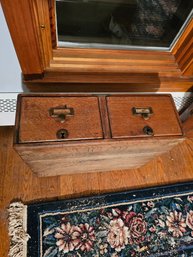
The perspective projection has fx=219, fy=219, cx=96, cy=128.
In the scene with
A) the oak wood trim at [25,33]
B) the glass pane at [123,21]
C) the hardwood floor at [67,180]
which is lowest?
the hardwood floor at [67,180]

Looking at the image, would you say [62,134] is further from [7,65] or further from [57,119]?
[7,65]

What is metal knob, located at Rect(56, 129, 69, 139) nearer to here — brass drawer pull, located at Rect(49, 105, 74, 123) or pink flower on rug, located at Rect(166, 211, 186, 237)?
brass drawer pull, located at Rect(49, 105, 74, 123)

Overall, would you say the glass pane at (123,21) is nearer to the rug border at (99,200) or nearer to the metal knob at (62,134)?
the metal knob at (62,134)

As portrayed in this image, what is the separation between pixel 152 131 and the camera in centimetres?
83

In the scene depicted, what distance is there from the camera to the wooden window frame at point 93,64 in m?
0.77

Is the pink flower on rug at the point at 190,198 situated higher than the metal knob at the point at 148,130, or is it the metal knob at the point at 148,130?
the metal knob at the point at 148,130

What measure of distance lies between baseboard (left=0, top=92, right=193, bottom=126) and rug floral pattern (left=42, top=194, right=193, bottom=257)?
0.52 m

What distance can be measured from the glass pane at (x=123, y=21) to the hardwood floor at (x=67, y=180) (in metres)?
0.66

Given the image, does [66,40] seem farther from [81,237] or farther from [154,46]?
[81,237]

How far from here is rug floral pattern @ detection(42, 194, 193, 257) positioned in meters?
1.00

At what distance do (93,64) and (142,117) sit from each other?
0.32 meters

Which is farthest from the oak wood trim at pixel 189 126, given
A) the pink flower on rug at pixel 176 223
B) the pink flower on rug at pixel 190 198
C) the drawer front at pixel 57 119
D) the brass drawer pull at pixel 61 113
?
the brass drawer pull at pixel 61 113

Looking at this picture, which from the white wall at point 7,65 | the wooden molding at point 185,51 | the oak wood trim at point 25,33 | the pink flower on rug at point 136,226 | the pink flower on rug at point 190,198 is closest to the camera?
the oak wood trim at point 25,33

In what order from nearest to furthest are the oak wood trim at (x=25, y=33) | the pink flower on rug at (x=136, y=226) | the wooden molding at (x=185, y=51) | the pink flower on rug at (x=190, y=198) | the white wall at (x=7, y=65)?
the oak wood trim at (x=25, y=33)
the white wall at (x=7, y=65)
the wooden molding at (x=185, y=51)
the pink flower on rug at (x=136, y=226)
the pink flower on rug at (x=190, y=198)
